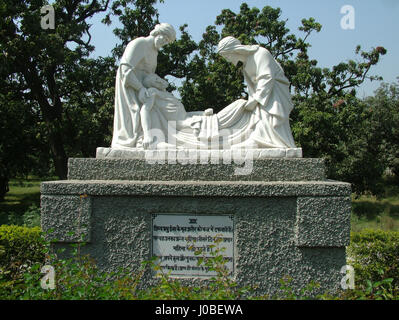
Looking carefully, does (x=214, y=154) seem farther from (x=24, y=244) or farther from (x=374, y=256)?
(x=24, y=244)

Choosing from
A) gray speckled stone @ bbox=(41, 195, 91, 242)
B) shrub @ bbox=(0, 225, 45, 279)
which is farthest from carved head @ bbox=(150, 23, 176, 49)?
shrub @ bbox=(0, 225, 45, 279)

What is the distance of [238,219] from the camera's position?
3.84 m

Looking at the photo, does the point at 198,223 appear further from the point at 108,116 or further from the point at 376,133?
the point at 376,133

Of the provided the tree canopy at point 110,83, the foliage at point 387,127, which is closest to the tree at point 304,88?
the tree canopy at point 110,83

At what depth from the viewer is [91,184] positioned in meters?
3.92

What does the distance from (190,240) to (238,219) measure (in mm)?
541

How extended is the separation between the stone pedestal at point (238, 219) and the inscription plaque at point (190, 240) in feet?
0.14

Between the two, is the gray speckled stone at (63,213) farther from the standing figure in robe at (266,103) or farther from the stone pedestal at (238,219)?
the standing figure in robe at (266,103)

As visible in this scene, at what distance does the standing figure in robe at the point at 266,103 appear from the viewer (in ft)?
14.4

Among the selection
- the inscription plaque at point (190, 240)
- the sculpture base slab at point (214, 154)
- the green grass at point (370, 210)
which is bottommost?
the green grass at point (370, 210)

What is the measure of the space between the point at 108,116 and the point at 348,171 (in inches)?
295

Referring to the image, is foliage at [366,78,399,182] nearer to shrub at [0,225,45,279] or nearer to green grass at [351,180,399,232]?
green grass at [351,180,399,232]

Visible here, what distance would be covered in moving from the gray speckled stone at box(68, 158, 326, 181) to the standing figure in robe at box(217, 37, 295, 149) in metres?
0.34

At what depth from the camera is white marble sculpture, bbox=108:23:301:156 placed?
4.46 metres
